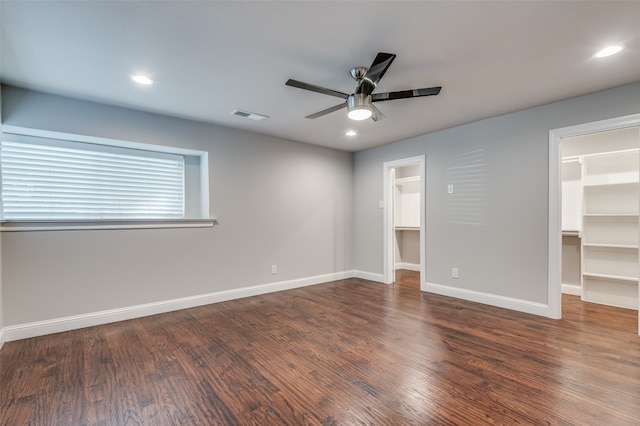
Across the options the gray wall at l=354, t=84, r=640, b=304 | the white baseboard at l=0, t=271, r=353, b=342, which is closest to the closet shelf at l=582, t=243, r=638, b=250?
the gray wall at l=354, t=84, r=640, b=304

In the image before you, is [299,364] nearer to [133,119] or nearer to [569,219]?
[133,119]

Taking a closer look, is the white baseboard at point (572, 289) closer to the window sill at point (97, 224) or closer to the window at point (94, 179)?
the window sill at point (97, 224)

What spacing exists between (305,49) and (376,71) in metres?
0.56

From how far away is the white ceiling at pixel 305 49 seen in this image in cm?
183

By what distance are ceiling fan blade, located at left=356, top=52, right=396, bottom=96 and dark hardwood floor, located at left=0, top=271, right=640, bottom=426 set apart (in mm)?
2199

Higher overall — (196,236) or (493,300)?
(196,236)

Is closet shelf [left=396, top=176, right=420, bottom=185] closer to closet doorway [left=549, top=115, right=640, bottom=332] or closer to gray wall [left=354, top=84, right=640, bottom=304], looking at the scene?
gray wall [left=354, top=84, right=640, bottom=304]

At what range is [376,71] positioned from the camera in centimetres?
222

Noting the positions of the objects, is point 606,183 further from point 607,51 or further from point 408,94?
point 408,94

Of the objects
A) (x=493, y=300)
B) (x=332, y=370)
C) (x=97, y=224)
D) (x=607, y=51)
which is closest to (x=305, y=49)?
(x=607, y=51)

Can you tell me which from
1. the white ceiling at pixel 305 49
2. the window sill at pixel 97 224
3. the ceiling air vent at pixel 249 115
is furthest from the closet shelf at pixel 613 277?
the window sill at pixel 97 224

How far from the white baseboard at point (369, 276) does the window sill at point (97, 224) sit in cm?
286

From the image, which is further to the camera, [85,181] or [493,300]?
[493,300]

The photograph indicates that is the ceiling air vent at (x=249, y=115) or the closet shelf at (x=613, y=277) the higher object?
the ceiling air vent at (x=249, y=115)
